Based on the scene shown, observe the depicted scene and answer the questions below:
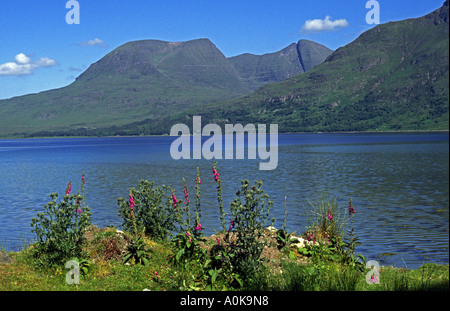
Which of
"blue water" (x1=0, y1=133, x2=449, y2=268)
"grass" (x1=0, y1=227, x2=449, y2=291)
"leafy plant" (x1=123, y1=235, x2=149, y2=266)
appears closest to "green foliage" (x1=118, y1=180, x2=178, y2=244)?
"grass" (x1=0, y1=227, x2=449, y2=291)

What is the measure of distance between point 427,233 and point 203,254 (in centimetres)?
1600

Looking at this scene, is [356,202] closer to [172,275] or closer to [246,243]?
[246,243]

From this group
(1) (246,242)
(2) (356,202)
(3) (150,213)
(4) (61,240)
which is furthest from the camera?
(2) (356,202)

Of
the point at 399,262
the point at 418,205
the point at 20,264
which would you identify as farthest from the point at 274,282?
the point at 418,205

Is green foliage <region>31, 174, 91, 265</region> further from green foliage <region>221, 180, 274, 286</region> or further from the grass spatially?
green foliage <region>221, 180, 274, 286</region>

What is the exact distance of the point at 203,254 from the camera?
44.8ft

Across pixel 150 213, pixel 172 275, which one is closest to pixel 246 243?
pixel 172 275

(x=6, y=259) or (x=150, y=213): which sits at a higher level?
(x=150, y=213)

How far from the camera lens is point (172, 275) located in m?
12.7

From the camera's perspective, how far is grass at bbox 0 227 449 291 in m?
11.1

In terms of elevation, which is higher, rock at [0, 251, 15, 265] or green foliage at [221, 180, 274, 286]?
green foliage at [221, 180, 274, 286]

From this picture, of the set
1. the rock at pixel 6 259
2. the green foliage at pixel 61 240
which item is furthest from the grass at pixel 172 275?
the green foliage at pixel 61 240
